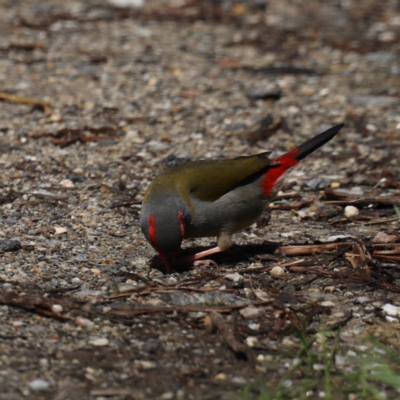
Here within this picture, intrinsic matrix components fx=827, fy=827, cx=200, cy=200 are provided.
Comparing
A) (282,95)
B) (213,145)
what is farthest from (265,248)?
(282,95)

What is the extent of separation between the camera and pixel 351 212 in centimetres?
606

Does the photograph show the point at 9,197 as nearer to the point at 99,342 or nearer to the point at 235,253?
the point at 235,253

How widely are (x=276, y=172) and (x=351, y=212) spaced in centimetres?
87

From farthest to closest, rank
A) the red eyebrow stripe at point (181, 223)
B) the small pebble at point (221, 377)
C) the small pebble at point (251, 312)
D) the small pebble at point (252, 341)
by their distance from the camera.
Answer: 1. the red eyebrow stripe at point (181, 223)
2. the small pebble at point (251, 312)
3. the small pebble at point (252, 341)
4. the small pebble at point (221, 377)

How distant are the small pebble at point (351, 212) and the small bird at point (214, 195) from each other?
28.4 inches

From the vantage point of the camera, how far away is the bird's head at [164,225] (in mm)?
4812

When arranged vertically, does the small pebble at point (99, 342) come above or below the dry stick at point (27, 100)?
below

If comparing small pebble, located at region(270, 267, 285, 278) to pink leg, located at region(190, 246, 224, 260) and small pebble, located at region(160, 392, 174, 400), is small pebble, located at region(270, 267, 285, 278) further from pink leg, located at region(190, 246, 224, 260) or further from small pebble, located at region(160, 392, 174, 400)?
small pebble, located at region(160, 392, 174, 400)

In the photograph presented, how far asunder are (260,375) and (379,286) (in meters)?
1.23

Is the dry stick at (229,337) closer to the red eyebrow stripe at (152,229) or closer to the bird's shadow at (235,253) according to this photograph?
the red eyebrow stripe at (152,229)

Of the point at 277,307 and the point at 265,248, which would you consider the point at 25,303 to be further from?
the point at 265,248

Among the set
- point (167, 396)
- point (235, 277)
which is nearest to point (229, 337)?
point (167, 396)

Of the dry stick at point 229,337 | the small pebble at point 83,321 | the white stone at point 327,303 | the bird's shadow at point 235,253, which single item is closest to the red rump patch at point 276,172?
the bird's shadow at point 235,253

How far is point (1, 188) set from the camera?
6.26m
